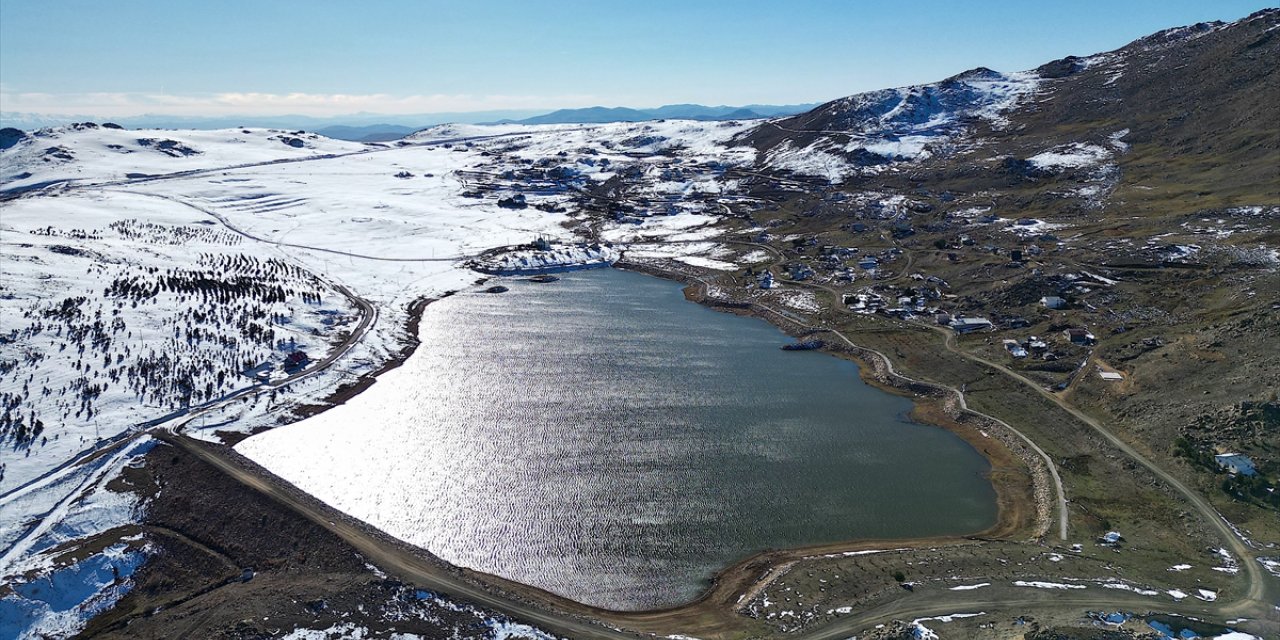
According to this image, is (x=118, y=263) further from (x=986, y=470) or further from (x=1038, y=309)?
(x=1038, y=309)

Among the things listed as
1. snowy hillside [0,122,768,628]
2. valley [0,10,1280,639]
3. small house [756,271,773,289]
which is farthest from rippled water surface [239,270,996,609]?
small house [756,271,773,289]

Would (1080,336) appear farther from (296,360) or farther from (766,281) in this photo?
(296,360)

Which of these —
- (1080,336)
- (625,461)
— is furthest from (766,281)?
(625,461)

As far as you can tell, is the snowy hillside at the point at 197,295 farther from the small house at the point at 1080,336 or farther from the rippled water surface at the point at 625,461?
the small house at the point at 1080,336

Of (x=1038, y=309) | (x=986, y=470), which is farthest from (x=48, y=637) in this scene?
(x=1038, y=309)

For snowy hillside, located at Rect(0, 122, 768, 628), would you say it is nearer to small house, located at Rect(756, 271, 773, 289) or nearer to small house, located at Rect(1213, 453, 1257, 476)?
small house, located at Rect(756, 271, 773, 289)

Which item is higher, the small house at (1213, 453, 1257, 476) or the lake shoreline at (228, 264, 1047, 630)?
the small house at (1213, 453, 1257, 476)

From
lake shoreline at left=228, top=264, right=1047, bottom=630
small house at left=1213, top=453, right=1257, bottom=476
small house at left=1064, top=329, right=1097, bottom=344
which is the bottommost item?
lake shoreline at left=228, top=264, right=1047, bottom=630

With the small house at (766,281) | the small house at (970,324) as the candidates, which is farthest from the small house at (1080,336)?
the small house at (766,281)

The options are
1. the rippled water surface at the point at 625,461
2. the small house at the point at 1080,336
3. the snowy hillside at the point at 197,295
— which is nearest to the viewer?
the rippled water surface at the point at 625,461
